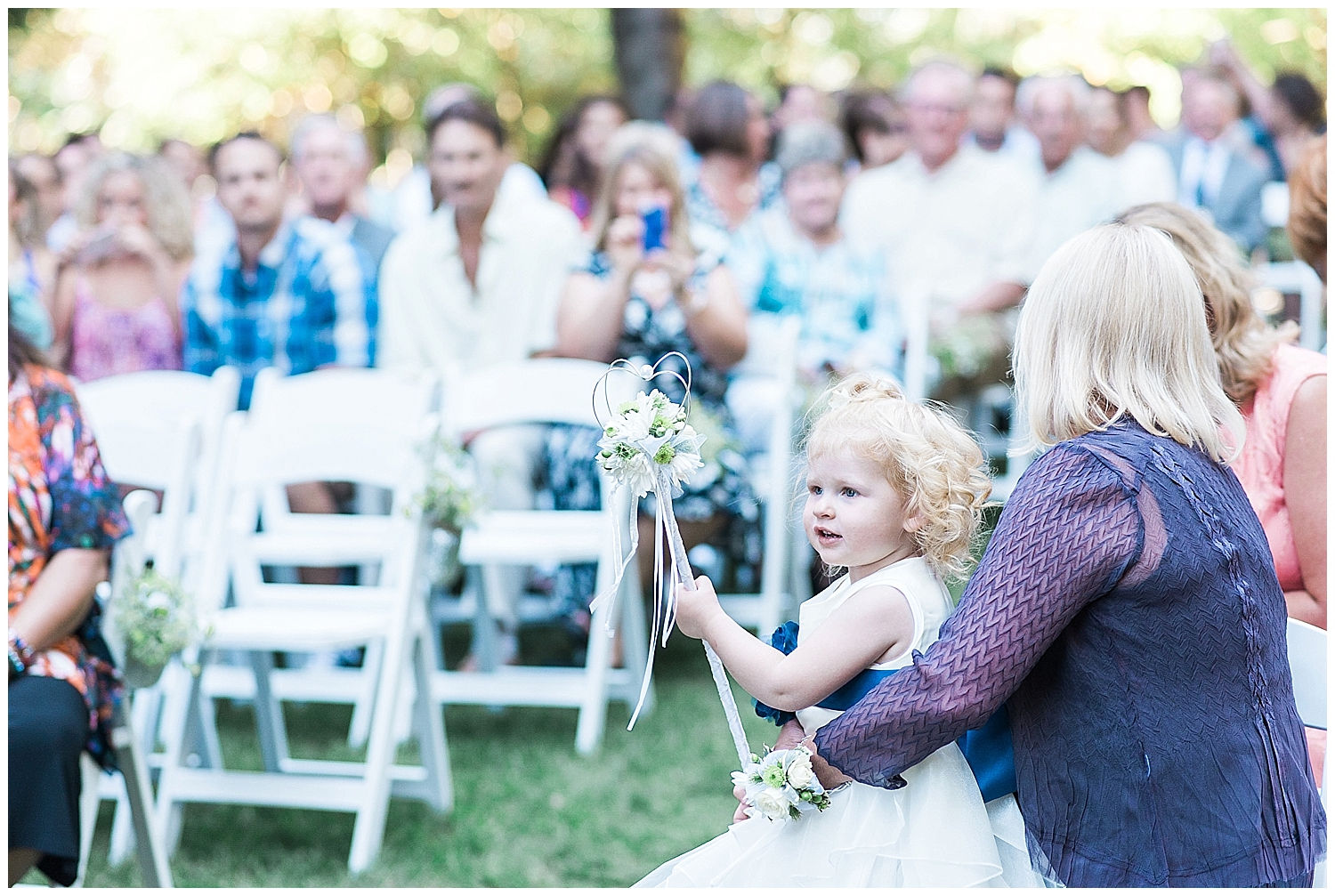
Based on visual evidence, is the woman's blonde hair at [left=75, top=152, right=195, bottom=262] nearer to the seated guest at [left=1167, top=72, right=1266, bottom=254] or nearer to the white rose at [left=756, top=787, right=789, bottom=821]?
the white rose at [left=756, top=787, right=789, bottom=821]

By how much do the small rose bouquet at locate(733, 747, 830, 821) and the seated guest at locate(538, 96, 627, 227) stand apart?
18.6 ft

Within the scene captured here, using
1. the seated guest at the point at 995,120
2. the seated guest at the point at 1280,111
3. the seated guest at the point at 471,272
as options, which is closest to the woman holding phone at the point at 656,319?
the seated guest at the point at 471,272

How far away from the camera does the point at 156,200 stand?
19.4 ft

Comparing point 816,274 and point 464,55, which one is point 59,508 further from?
point 464,55

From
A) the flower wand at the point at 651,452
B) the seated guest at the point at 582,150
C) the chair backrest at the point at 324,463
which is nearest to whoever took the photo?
the flower wand at the point at 651,452

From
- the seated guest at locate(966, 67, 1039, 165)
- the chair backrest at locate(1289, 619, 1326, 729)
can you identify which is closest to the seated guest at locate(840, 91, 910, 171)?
the seated guest at locate(966, 67, 1039, 165)

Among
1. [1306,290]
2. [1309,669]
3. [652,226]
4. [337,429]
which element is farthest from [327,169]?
[1309,669]

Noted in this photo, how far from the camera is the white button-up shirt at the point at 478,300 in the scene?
5531mm

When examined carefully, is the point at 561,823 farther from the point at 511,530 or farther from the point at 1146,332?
the point at 1146,332

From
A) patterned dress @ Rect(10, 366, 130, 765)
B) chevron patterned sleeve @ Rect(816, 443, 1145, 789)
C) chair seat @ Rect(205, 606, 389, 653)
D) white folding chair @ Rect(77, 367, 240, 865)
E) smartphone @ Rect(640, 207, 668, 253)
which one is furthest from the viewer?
smartphone @ Rect(640, 207, 668, 253)

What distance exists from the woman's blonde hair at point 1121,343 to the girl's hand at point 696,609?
517 mm

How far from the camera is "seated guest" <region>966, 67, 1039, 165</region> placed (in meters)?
7.65

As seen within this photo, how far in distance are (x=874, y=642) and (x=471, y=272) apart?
412cm

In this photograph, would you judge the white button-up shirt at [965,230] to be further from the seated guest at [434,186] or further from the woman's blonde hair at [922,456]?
the woman's blonde hair at [922,456]
